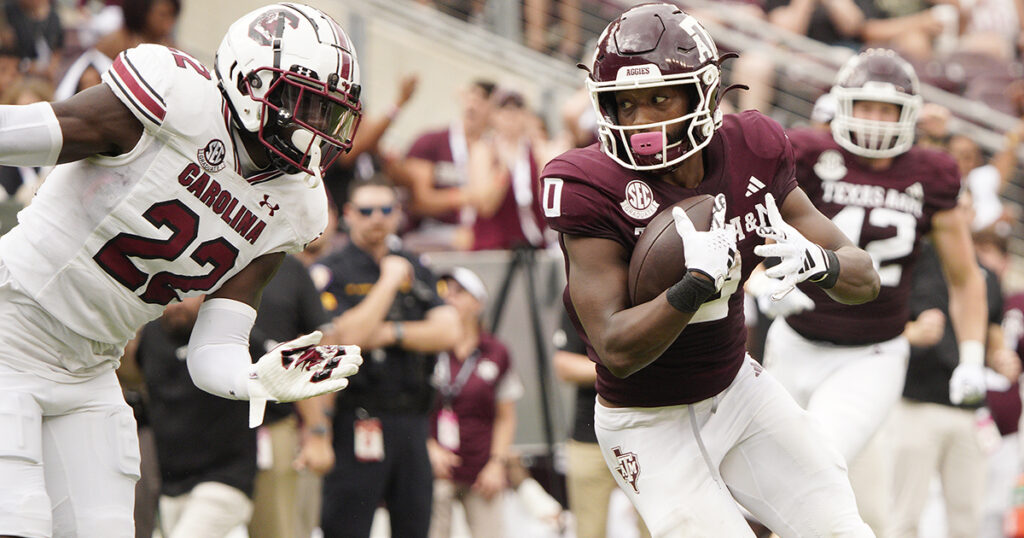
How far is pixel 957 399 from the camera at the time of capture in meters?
5.92

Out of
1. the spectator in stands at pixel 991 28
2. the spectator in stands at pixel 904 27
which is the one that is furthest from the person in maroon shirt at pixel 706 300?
the spectator in stands at pixel 991 28

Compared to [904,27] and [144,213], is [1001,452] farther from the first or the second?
[144,213]

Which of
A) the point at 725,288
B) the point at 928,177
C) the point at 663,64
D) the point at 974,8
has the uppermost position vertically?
the point at 663,64

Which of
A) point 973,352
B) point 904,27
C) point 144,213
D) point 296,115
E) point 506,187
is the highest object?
point 296,115

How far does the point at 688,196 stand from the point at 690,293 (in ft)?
1.52

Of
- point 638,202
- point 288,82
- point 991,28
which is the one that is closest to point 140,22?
point 288,82

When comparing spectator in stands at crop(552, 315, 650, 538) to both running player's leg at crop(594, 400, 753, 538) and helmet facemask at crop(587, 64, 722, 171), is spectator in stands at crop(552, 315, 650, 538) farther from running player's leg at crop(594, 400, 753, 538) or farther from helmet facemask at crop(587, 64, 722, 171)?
helmet facemask at crop(587, 64, 722, 171)

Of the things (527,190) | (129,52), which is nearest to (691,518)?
(129,52)

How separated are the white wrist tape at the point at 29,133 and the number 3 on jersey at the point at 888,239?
3.27m

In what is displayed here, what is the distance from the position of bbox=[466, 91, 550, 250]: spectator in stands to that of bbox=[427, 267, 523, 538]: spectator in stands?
88 cm

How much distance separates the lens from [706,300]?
3.44m

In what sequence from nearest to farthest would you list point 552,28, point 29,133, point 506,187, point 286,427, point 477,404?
point 29,133, point 286,427, point 477,404, point 506,187, point 552,28

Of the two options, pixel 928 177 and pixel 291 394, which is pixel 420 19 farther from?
pixel 291 394

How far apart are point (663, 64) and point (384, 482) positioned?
317 cm
